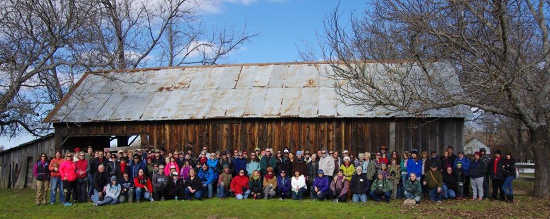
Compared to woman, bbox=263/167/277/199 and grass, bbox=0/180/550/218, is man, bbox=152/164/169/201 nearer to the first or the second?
grass, bbox=0/180/550/218

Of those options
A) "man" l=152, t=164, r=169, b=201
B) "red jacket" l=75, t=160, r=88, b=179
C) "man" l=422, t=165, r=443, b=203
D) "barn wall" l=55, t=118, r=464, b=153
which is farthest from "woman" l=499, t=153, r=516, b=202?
"red jacket" l=75, t=160, r=88, b=179

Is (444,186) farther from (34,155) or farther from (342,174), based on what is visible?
(34,155)

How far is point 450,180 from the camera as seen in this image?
14336mm

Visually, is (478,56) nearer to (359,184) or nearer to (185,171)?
(359,184)

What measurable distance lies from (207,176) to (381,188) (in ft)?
16.6

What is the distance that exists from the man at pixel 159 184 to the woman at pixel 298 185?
3.67 metres

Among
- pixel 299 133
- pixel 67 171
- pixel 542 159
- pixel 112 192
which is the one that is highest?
pixel 299 133

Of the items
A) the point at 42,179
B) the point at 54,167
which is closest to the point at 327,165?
the point at 54,167

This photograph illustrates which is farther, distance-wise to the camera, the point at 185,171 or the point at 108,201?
the point at 185,171

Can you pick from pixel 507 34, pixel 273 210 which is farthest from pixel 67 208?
pixel 507 34

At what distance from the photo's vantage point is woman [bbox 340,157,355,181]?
14219 mm

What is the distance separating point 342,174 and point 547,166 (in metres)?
5.84

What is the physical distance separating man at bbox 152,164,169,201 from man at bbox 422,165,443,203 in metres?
7.43

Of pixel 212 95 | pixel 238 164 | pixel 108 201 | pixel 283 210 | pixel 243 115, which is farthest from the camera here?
pixel 212 95
